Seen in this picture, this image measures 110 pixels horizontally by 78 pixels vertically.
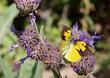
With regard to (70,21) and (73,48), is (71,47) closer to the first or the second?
(73,48)

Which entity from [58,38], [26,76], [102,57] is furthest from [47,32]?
[26,76]

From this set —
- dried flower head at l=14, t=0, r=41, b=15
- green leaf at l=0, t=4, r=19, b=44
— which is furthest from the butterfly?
green leaf at l=0, t=4, r=19, b=44

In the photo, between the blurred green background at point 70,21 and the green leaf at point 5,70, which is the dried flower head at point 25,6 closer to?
the green leaf at point 5,70

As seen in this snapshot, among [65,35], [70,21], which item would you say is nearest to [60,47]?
[65,35]

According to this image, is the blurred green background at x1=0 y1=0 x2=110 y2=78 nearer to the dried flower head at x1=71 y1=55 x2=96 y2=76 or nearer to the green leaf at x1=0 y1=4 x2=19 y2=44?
the green leaf at x1=0 y1=4 x2=19 y2=44

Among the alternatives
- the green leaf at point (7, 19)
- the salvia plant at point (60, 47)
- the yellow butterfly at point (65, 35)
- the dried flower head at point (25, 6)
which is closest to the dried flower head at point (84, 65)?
the salvia plant at point (60, 47)

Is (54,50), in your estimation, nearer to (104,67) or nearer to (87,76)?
(87,76)

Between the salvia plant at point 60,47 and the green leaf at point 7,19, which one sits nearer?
the salvia plant at point 60,47
